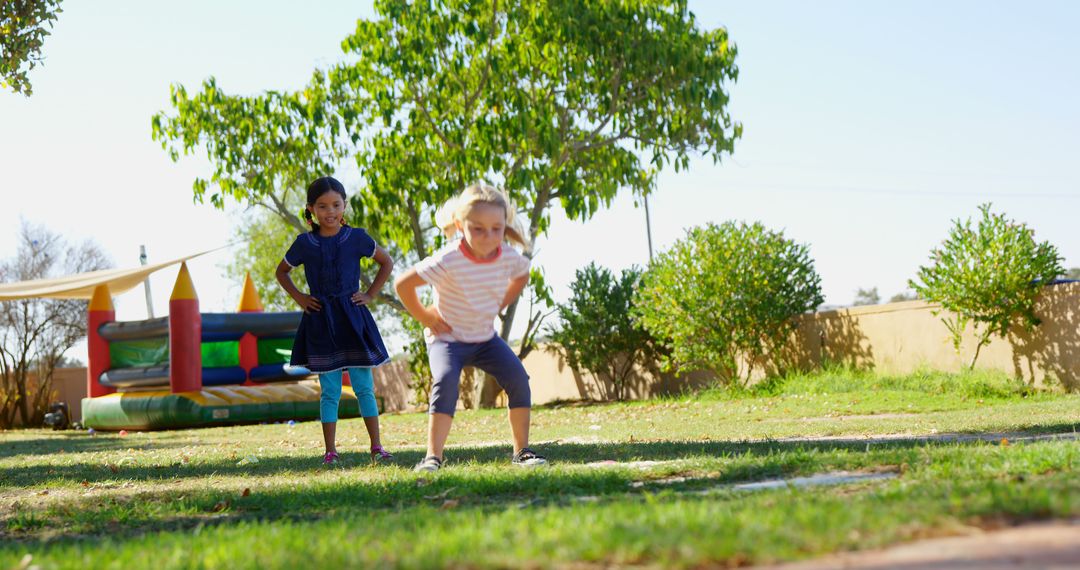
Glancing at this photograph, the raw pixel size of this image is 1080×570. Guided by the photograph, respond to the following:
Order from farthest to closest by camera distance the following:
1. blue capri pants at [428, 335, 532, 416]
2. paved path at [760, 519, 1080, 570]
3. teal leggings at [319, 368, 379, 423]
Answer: teal leggings at [319, 368, 379, 423] → blue capri pants at [428, 335, 532, 416] → paved path at [760, 519, 1080, 570]

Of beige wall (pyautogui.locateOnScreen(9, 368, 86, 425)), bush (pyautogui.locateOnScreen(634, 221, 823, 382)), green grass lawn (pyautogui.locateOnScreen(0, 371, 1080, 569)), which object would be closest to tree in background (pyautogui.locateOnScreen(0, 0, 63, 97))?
green grass lawn (pyautogui.locateOnScreen(0, 371, 1080, 569))

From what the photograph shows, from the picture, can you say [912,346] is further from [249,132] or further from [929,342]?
[249,132]

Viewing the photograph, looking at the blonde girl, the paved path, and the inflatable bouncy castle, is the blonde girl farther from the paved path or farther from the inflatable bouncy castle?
the inflatable bouncy castle

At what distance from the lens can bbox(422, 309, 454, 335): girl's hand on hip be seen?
5711mm

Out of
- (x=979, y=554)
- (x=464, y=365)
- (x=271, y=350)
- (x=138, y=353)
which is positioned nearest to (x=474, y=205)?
(x=464, y=365)

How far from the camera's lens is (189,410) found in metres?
16.8

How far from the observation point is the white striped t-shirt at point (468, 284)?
566cm

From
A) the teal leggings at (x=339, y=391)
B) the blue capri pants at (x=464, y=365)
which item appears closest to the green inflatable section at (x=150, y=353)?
the teal leggings at (x=339, y=391)

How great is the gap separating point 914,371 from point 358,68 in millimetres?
10081

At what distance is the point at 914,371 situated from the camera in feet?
51.3

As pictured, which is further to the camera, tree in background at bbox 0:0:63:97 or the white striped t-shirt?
tree in background at bbox 0:0:63:97

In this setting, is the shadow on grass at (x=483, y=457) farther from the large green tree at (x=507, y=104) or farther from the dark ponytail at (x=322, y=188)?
the large green tree at (x=507, y=104)

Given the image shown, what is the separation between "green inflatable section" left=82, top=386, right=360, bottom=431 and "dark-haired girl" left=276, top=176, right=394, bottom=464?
10444 mm

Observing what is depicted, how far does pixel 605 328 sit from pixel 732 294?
421cm
